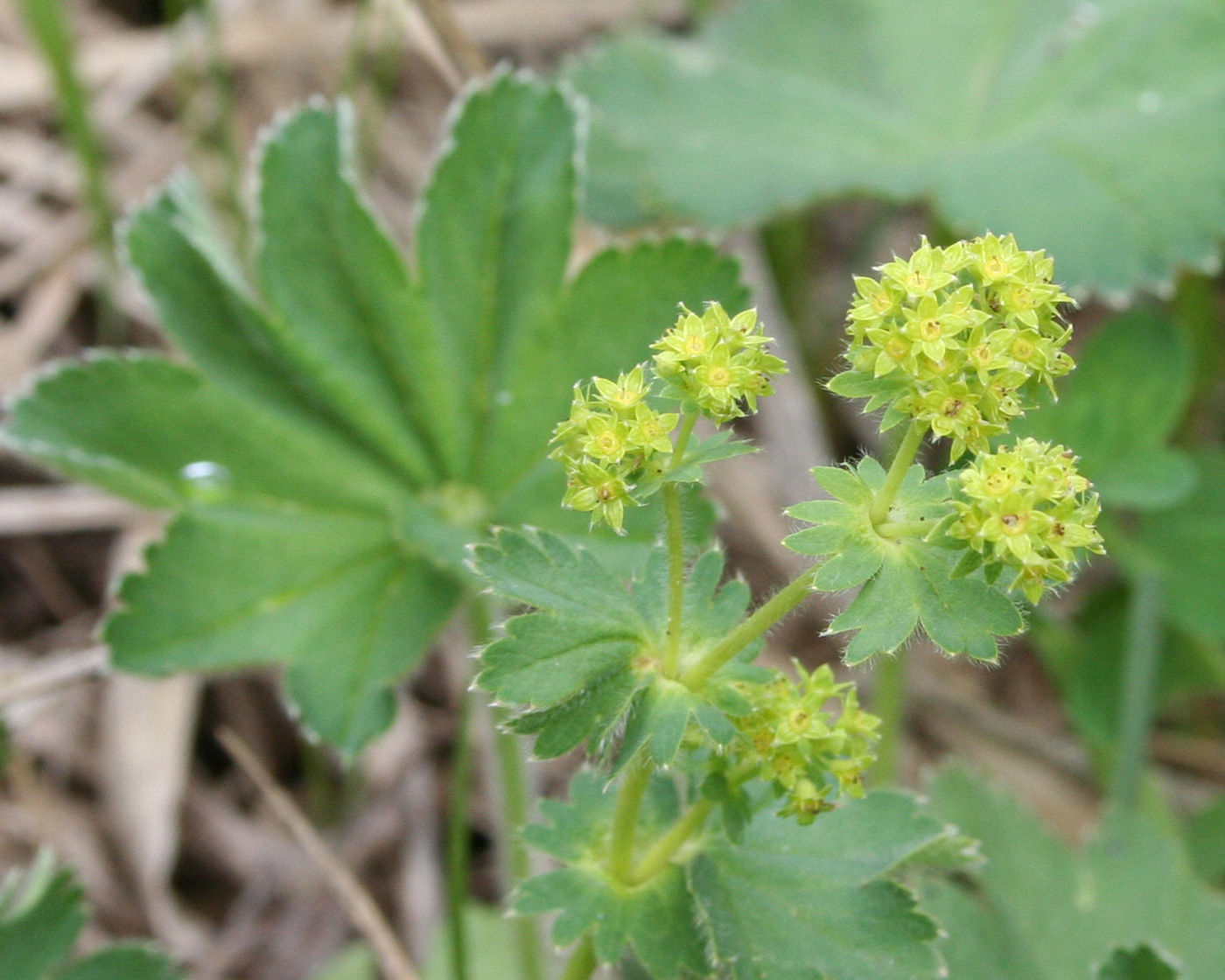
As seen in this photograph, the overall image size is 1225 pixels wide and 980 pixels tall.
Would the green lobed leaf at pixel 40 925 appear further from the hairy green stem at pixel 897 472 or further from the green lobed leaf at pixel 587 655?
the hairy green stem at pixel 897 472

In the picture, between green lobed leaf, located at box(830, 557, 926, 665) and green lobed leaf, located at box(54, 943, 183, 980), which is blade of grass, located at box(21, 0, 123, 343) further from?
green lobed leaf, located at box(830, 557, 926, 665)

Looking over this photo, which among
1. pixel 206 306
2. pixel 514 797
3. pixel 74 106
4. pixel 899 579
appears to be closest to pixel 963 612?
pixel 899 579

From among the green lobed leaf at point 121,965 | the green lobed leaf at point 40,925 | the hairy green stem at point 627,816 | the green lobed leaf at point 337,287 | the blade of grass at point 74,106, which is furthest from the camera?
the blade of grass at point 74,106

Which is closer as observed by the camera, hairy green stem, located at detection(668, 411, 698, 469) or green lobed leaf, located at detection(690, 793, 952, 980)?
hairy green stem, located at detection(668, 411, 698, 469)

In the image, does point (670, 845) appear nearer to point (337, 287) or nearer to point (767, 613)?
point (767, 613)

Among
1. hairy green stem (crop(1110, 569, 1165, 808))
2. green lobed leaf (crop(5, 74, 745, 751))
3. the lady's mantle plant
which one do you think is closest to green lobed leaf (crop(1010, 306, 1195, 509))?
hairy green stem (crop(1110, 569, 1165, 808))

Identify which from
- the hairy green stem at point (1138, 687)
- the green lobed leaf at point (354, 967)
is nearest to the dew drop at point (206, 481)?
the green lobed leaf at point (354, 967)

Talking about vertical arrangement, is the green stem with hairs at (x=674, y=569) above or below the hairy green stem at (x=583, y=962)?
above
